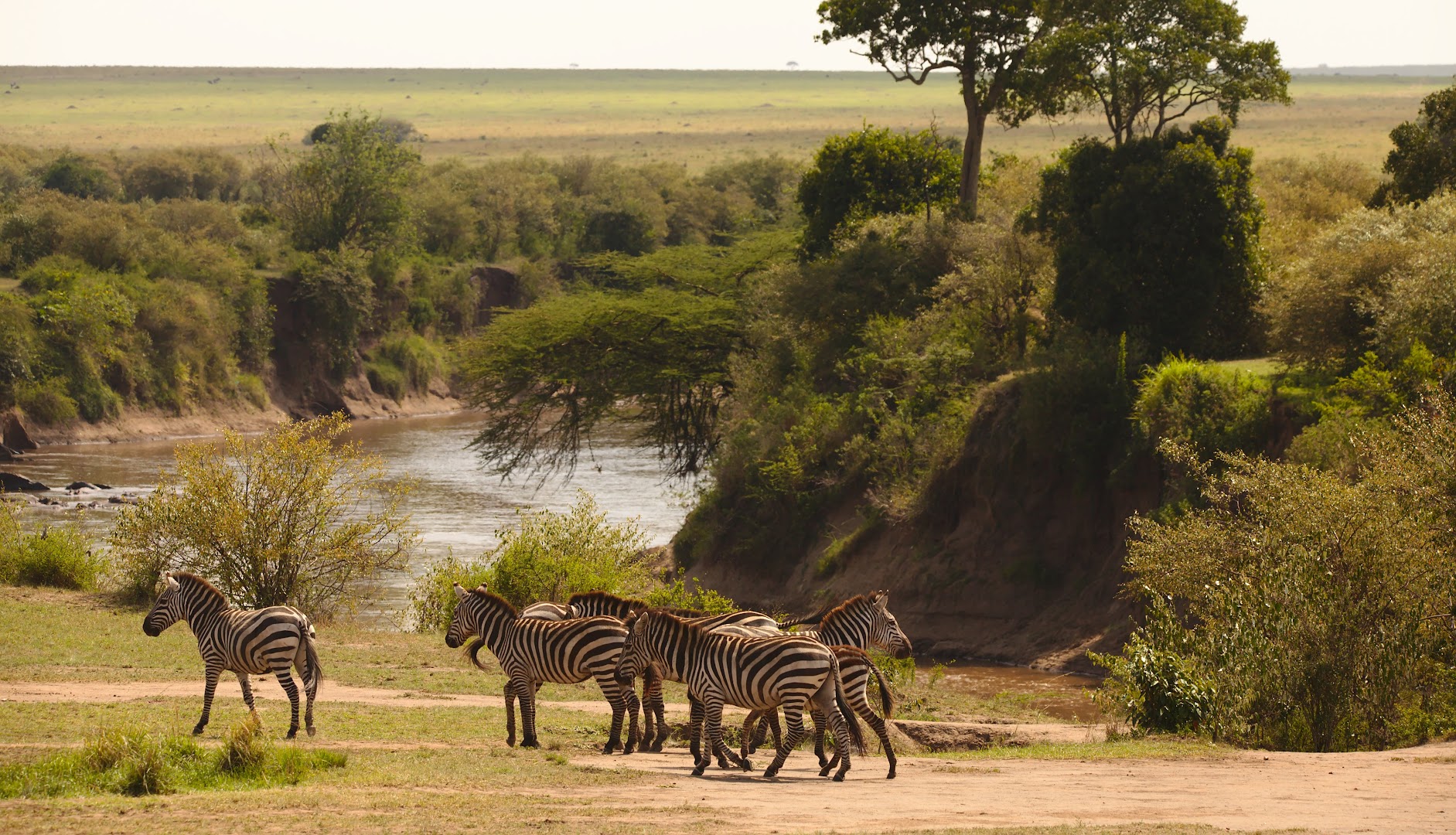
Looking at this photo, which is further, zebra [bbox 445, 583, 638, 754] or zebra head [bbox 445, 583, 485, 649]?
zebra head [bbox 445, 583, 485, 649]

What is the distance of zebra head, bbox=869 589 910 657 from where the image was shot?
18.6m

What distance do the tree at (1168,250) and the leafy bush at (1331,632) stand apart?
13.3m

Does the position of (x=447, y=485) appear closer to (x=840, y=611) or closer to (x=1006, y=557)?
(x=1006, y=557)

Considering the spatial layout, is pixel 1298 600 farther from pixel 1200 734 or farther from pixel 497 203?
pixel 497 203

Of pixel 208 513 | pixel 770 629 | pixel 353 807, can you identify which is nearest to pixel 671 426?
pixel 208 513

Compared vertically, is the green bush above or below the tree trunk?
below

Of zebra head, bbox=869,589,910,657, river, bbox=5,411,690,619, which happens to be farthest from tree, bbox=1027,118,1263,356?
zebra head, bbox=869,589,910,657

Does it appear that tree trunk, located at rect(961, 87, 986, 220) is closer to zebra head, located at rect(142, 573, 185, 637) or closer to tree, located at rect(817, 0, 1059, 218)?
tree, located at rect(817, 0, 1059, 218)

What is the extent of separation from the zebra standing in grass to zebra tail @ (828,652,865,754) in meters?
0.01

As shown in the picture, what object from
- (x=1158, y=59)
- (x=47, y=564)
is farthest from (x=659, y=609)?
(x=1158, y=59)

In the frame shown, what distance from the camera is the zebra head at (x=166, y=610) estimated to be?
1709cm

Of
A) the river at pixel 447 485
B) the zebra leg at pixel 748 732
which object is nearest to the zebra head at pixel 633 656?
the zebra leg at pixel 748 732

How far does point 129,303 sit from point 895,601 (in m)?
45.5

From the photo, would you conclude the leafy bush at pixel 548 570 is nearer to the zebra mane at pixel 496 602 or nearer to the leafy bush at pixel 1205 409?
the zebra mane at pixel 496 602
